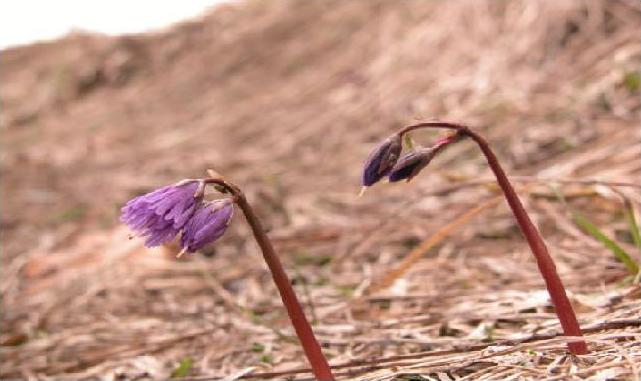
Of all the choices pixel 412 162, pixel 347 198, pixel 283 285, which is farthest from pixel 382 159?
pixel 347 198

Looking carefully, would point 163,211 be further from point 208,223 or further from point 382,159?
point 382,159

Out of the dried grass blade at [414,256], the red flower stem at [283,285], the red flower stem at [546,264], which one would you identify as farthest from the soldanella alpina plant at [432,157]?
the dried grass blade at [414,256]

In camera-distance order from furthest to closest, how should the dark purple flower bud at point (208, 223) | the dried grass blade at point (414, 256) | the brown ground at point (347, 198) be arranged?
the dried grass blade at point (414, 256)
the brown ground at point (347, 198)
the dark purple flower bud at point (208, 223)

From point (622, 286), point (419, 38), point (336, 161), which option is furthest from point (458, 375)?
point (419, 38)

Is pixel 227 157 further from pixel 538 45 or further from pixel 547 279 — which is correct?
pixel 547 279

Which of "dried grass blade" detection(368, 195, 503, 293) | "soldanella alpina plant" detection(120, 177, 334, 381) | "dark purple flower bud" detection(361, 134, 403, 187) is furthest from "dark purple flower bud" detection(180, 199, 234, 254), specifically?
"dried grass blade" detection(368, 195, 503, 293)

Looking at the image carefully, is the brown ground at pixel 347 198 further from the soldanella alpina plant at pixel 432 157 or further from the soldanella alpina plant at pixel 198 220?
the soldanella alpina plant at pixel 198 220
